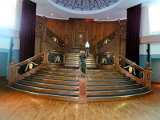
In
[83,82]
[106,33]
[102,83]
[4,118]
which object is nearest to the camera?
[4,118]

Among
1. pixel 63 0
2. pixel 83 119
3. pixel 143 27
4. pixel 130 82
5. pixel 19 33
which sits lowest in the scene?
pixel 83 119

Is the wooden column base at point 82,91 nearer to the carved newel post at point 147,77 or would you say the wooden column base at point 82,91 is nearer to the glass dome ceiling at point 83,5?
the carved newel post at point 147,77

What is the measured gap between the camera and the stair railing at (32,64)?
7.61m

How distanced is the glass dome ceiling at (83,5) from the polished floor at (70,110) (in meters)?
6.39

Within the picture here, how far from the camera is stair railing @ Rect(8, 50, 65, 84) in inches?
300

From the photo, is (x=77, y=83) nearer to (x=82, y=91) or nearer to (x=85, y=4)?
(x=82, y=91)

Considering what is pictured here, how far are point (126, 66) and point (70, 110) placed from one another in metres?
5.51

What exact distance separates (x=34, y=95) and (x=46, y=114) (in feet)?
6.69

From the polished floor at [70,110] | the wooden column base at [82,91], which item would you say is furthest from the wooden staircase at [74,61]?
the polished floor at [70,110]

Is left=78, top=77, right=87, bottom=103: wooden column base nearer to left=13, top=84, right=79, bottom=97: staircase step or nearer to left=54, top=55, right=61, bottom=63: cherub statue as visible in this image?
left=13, top=84, right=79, bottom=97: staircase step

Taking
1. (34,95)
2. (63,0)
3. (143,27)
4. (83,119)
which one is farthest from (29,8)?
(83,119)

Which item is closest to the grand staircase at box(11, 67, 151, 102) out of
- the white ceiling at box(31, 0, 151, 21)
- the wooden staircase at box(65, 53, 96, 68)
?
the wooden staircase at box(65, 53, 96, 68)

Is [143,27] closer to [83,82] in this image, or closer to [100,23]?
[100,23]

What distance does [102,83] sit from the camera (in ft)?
22.7
